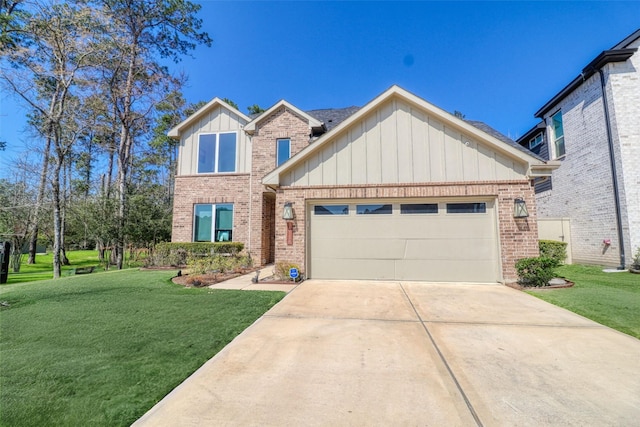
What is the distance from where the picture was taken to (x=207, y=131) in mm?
12930

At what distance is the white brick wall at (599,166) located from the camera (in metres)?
9.48

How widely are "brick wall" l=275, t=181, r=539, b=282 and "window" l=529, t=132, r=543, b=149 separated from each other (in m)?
10.2

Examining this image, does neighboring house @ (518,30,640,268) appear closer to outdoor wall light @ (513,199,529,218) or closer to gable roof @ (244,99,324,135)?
outdoor wall light @ (513,199,529,218)

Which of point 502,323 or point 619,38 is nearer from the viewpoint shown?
point 502,323

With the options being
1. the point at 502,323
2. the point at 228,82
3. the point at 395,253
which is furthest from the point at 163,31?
the point at 502,323

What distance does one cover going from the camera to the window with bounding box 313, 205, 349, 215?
812cm

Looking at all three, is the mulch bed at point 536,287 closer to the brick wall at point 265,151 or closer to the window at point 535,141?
the brick wall at point 265,151

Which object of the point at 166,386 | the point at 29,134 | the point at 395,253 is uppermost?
the point at 29,134

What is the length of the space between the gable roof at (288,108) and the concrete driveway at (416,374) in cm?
894

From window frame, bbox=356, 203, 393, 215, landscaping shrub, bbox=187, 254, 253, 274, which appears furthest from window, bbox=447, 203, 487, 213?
landscaping shrub, bbox=187, 254, 253, 274

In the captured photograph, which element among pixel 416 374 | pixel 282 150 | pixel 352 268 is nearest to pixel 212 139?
pixel 282 150

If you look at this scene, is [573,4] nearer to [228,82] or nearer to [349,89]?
[349,89]

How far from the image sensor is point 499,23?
11.0m

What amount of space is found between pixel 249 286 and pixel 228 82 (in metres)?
15.3
